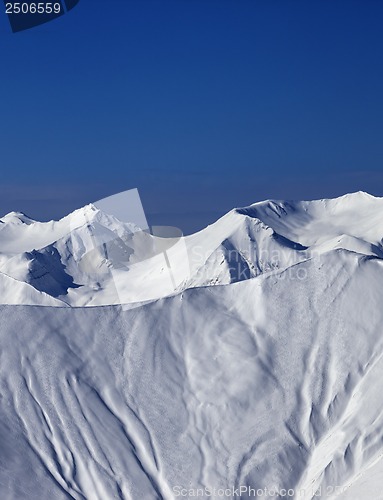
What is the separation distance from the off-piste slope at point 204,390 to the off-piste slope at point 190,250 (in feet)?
184

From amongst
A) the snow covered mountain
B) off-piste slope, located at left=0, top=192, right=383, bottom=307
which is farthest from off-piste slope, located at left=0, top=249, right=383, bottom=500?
off-piste slope, located at left=0, top=192, right=383, bottom=307

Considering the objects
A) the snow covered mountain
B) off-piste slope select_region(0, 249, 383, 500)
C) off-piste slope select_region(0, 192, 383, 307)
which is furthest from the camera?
off-piste slope select_region(0, 192, 383, 307)

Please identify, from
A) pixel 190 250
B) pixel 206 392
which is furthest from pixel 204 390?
pixel 190 250

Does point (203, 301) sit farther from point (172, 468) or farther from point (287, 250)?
point (287, 250)

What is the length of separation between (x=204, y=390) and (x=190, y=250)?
282ft

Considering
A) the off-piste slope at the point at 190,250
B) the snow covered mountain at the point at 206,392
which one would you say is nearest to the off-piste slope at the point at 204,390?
the snow covered mountain at the point at 206,392

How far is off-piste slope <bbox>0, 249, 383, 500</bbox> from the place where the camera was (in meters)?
61.9

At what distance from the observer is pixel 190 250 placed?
506 feet

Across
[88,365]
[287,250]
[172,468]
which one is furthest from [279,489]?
[287,250]

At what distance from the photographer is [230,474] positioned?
62750mm

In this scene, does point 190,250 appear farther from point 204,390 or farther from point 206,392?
point 206,392

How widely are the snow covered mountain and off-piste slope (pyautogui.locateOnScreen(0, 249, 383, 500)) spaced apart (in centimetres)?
11

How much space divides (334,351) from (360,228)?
92.5 m

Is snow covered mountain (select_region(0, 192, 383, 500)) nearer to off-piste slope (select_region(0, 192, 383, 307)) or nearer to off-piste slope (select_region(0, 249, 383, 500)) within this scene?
off-piste slope (select_region(0, 249, 383, 500))
